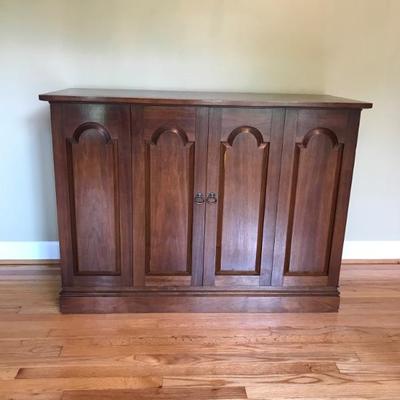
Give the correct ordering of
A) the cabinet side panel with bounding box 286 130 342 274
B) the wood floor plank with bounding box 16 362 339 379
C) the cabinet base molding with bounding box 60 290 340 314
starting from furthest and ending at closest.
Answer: the cabinet base molding with bounding box 60 290 340 314 < the cabinet side panel with bounding box 286 130 342 274 < the wood floor plank with bounding box 16 362 339 379

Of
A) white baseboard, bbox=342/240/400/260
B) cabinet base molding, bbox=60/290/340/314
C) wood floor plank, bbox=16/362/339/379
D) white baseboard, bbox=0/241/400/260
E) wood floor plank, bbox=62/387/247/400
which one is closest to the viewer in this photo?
wood floor plank, bbox=62/387/247/400

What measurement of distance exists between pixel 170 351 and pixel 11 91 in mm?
1640

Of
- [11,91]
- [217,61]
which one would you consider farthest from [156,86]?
[11,91]

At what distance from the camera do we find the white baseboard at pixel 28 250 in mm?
2623

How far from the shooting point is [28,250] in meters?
2.63

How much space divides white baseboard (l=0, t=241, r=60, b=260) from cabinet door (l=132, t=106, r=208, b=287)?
0.82 meters

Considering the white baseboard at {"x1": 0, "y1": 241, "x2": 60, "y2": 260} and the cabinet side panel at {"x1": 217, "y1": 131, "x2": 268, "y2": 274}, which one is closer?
the cabinet side panel at {"x1": 217, "y1": 131, "x2": 268, "y2": 274}

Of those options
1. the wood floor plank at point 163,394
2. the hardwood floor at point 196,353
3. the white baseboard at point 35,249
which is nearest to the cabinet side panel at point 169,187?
the hardwood floor at point 196,353

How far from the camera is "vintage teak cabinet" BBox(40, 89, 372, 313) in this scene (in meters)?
1.89

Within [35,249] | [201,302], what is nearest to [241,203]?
[201,302]

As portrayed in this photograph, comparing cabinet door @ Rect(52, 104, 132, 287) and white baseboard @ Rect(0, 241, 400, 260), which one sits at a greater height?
cabinet door @ Rect(52, 104, 132, 287)

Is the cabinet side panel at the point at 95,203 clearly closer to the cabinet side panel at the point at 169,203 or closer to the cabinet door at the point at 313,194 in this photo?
the cabinet side panel at the point at 169,203

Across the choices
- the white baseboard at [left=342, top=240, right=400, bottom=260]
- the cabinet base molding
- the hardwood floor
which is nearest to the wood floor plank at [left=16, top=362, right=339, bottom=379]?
the hardwood floor

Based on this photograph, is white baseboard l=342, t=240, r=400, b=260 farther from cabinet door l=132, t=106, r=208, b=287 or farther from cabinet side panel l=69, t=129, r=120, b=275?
cabinet side panel l=69, t=129, r=120, b=275
